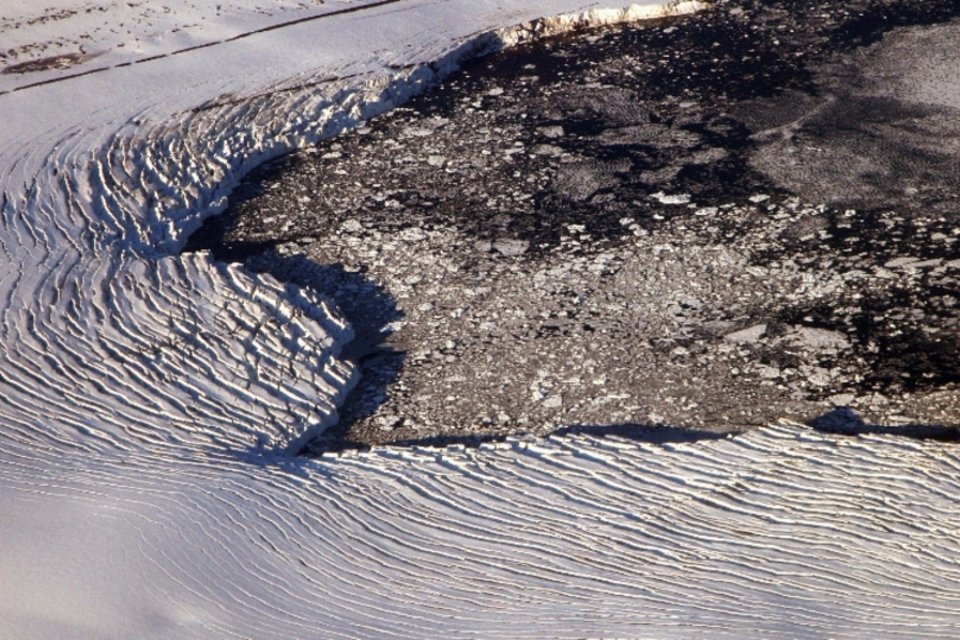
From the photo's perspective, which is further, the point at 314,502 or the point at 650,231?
the point at 650,231

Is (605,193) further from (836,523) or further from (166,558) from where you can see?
(166,558)

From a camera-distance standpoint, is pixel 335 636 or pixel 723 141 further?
pixel 723 141

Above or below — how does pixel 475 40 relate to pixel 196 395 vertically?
above

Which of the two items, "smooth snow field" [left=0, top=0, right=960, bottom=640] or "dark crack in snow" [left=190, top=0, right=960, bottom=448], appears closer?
"smooth snow field" [left=0, top=0, right=960, bottom=640]

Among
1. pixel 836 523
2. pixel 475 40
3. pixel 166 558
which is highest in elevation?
pixel 475 40

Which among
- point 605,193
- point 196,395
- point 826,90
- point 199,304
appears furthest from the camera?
point 826,90

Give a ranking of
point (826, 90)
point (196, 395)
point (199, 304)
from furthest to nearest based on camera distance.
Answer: point (826, 90) < point (199, 304) < point (196, 395)

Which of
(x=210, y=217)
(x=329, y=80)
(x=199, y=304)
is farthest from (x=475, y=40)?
(x=199, y=304)

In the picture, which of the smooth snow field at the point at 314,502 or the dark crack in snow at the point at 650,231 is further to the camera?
the dark crack in snow at the point at 650,231
